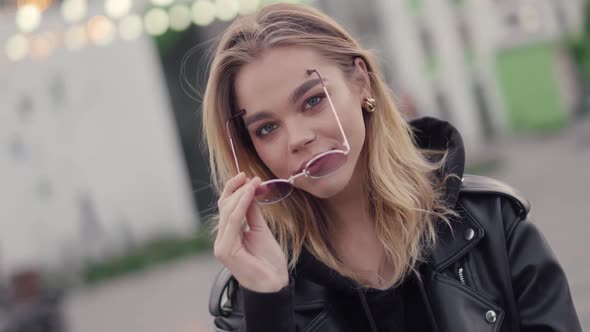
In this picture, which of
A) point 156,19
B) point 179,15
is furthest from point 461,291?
point 179,15

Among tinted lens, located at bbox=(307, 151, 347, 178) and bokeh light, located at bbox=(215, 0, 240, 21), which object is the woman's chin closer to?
tinted lens, located at bbox=(307, 151, 347, 178)

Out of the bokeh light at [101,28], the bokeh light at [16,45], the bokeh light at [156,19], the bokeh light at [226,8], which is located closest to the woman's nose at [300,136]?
the bokeh light at [101,28]

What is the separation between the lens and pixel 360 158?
2098 mm

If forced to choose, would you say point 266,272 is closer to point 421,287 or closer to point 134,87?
point 421,287

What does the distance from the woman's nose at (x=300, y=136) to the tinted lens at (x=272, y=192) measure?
91 millimetres

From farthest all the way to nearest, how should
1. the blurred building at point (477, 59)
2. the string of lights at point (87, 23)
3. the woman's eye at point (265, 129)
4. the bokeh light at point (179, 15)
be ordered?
1. the blurred building at point (477, 59)
2. the bokeh light at point (179, 15)
3. the string of lights at point (87, 23)
4. the woman's eye at point (265, 129)

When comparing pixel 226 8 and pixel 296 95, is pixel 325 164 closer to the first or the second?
pixel 296 95

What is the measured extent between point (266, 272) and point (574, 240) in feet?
→ 24.5

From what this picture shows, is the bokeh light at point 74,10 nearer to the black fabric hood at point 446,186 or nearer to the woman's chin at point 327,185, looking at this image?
the black fabric hood at point 446,186

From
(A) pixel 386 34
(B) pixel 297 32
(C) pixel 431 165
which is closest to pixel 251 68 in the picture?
(B) pixel 297 32

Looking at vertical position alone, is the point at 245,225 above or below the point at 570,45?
above

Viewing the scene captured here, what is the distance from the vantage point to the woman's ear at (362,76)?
2.07m

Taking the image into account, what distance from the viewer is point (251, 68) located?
1.96 meters

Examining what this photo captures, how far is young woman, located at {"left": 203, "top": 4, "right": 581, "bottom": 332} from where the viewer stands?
185 centimetres
